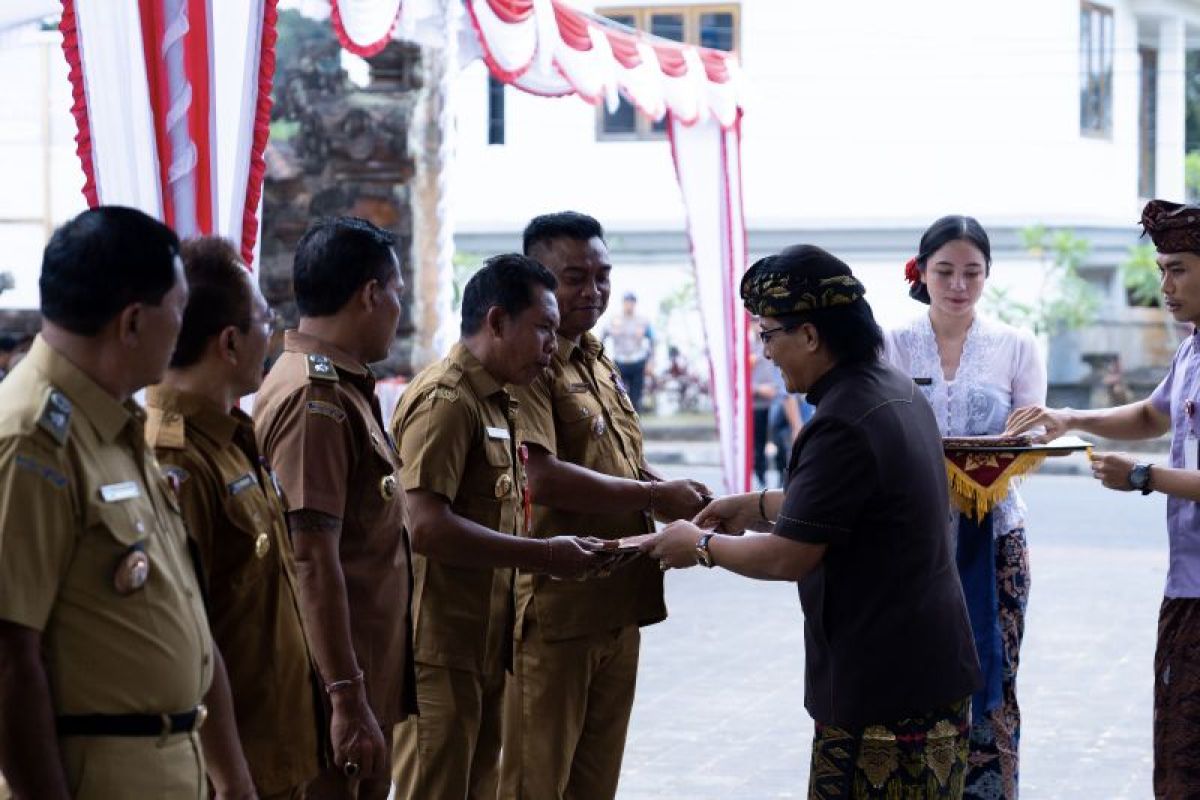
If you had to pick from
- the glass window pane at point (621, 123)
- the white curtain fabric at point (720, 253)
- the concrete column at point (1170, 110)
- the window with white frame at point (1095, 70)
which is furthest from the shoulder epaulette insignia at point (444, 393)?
the concrete column at point (1170, 110)

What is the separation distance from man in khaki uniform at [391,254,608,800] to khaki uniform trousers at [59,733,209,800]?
56.4 inches

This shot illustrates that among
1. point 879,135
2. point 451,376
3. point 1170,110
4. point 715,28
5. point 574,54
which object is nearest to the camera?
point 451,376

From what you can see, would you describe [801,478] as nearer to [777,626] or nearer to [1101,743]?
[1101,743]

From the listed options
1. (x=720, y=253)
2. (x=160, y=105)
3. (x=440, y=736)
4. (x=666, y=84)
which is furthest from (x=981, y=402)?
(x=720, y=253)

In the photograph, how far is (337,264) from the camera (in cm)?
364

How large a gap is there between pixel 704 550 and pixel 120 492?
65.7 inches

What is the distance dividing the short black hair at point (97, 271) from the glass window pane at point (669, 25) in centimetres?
2229

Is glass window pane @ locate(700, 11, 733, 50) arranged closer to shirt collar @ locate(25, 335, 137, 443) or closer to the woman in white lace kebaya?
the woman in white lace kebaya

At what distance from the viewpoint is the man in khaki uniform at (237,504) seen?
9.93 feet

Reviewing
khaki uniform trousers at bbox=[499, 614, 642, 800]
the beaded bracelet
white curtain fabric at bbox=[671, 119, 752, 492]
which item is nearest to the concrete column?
white curtain fabric at bbox=[671, 119, 752, 492]

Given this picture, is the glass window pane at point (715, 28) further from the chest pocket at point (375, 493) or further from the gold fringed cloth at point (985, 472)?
the chest pocket at point (375, 493)

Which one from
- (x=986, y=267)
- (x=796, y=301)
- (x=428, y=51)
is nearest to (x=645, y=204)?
(x=428, y=51)

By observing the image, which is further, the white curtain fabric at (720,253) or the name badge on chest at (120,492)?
the white curtain fabric at (720,253)

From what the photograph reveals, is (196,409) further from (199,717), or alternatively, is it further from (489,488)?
(489,488)
